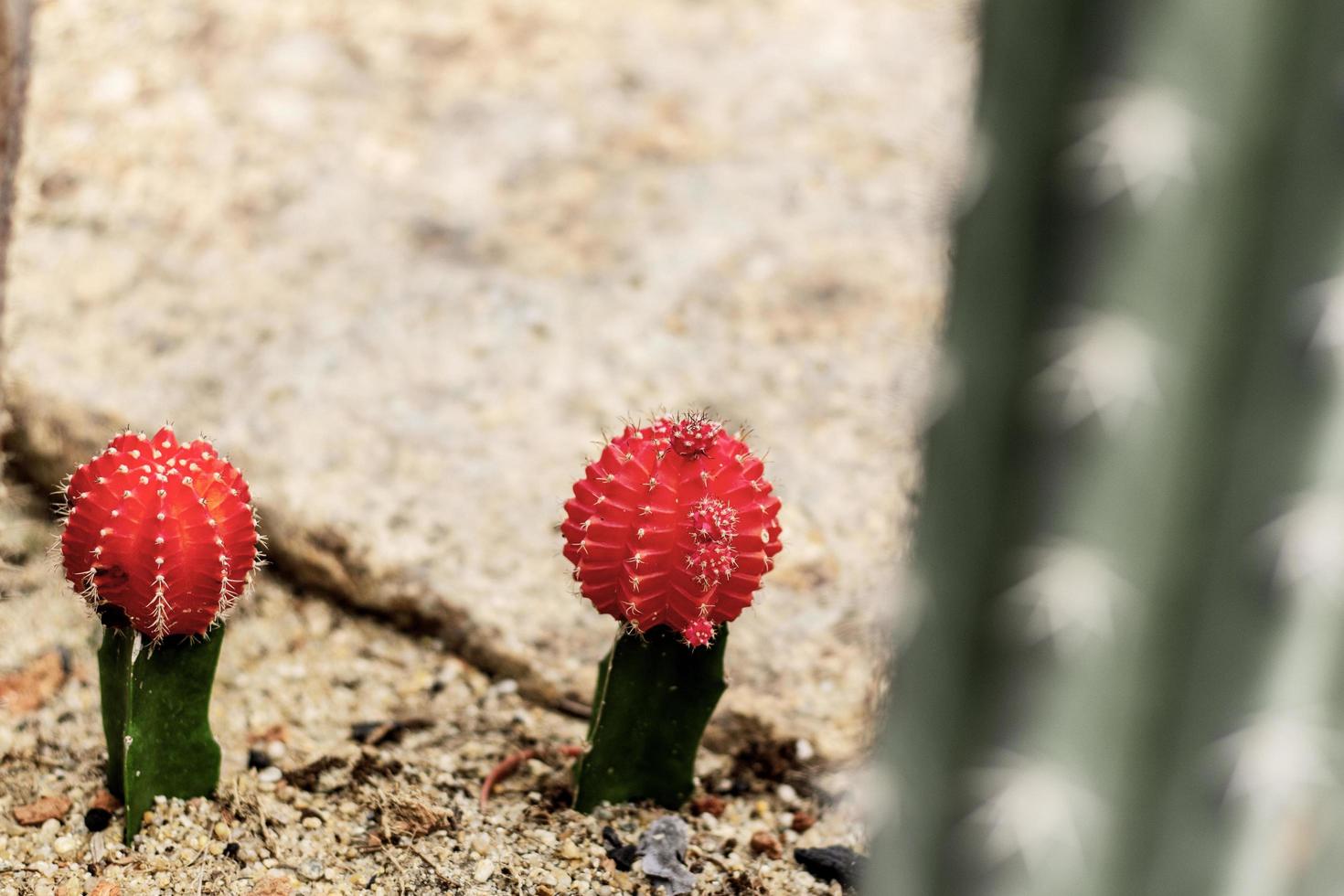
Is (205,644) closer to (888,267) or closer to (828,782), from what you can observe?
(828,782)

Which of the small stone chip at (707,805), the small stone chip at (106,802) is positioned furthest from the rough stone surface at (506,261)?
the small stone chip at (106,802)

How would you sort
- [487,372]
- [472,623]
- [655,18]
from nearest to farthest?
[472,623] < [487,372] < [655,18]

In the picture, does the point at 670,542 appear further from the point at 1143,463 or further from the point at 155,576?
the point at 1143,463

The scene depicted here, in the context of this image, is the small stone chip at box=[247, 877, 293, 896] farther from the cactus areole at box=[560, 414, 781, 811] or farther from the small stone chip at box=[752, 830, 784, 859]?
the small stone chip at box=[752, 830, 784, 859]

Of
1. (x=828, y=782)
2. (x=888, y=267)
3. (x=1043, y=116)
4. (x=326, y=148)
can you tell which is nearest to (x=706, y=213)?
(x=888, y=267)

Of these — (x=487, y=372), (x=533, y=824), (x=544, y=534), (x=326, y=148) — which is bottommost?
(x=533, y=824)

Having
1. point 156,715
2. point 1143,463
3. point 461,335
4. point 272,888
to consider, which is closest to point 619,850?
point 272,888

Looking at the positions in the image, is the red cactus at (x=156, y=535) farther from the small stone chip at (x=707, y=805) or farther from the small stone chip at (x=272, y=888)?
the small stone chip at (x=707, y=805)
